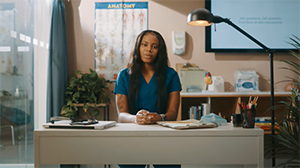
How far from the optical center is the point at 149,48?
208cm

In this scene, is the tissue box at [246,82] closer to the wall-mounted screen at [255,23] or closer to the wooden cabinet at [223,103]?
the wooden cabinet at [223,103]

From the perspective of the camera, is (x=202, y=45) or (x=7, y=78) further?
(x=202, y=45)

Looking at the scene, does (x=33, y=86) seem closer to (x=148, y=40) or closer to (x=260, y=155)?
(x=148, y=40)

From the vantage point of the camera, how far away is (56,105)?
3.31m

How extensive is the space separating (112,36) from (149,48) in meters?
1.82

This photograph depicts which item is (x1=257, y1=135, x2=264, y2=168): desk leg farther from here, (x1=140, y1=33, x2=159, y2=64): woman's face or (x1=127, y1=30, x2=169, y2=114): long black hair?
(x1=140, y1=33, x2=159, y2=64): woman's face

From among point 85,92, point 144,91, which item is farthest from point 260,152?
point 85,92

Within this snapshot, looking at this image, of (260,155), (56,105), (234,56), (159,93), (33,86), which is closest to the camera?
(260,155)

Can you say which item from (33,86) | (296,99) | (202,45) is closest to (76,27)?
(33,86)

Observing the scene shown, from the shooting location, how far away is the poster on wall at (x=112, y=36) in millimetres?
3793

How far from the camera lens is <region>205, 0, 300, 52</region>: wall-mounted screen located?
12.0ft

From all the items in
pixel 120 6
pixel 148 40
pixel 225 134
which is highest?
pixel 120 6

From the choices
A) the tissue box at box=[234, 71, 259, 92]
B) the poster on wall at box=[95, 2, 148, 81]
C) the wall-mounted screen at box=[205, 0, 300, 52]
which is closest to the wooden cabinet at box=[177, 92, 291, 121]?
the tissue box at box=[234, 71, 259, 92]

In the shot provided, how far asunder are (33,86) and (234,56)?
2400 millimetres
